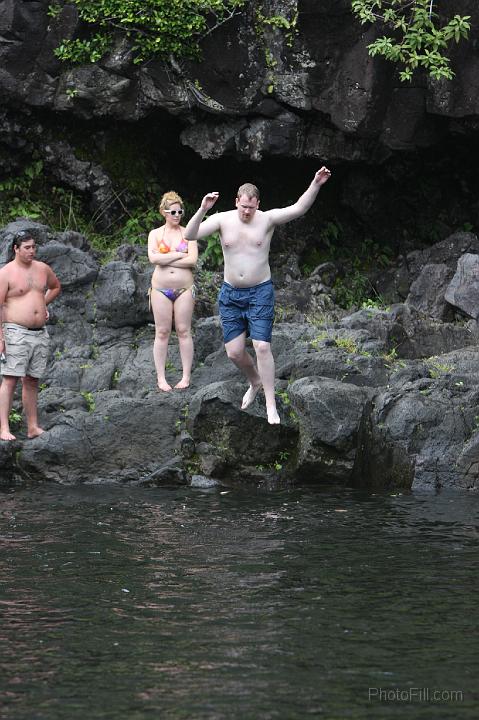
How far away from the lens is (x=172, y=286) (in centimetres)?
1120

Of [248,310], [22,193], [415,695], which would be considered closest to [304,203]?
[248,310]

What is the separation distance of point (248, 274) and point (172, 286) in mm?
1388

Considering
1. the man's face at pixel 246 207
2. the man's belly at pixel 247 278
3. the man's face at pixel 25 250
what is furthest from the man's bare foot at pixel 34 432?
the man's face at pixel 246 207

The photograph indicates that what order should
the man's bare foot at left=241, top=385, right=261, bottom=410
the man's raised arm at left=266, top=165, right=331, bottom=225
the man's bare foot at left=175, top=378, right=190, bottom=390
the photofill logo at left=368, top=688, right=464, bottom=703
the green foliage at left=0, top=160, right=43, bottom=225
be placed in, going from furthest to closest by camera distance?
the green foliage at left=0, top=160, right=43, bottom=225 → the man's bare foot at left=175, top=378, right=190, bottom=390 → the man's bare foot at left=241, top=385, right=261, bottom=410 → the man's raised arm at left=266, top=165, right=331, bottom=225 → the photofill logo at left=368, top=688, right=464, bottom=703

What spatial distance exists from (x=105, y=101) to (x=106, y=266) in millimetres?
3436

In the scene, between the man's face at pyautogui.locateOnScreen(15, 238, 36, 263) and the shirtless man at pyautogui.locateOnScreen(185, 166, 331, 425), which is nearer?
the shirtless man at pyautogui.locateOnScreen(185, 166, 331, 425)

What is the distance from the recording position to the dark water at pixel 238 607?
519cm

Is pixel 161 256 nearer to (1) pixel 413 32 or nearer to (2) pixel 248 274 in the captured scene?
(2) pixel 248 274

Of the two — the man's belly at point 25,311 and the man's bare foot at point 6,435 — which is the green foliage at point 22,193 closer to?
the man's belly at point 25,311

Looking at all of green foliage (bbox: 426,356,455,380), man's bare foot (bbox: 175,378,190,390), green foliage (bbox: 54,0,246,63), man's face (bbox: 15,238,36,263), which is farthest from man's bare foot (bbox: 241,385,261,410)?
green foliage (bbox: 54,0,246,63)

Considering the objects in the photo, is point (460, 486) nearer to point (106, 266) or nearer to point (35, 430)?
point (35, 430)

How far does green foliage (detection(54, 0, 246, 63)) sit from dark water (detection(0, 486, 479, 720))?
7569 millimetres

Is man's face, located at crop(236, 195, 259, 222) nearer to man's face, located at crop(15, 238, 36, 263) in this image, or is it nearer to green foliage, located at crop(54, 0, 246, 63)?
man's face, located at crop(15, 238, 36, 263)

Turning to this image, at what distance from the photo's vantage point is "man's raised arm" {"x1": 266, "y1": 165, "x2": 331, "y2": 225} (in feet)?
30.6
